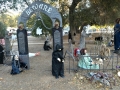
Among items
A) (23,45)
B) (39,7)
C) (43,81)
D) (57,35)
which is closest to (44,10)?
(39,7)

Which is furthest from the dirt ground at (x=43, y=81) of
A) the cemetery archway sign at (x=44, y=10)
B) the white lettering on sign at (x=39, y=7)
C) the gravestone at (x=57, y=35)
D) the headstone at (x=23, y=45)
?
the white lettering on sign at (x=39, y=7)

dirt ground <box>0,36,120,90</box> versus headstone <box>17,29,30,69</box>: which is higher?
headstone <box>17,29,30,69</box>

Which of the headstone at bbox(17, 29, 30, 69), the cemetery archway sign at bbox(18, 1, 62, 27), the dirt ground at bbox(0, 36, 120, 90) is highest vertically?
the cemetery archway sign at bbox(18, 1, 62, 27)

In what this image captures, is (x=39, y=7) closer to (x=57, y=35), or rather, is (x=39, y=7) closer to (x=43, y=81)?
(x=57, y=35)

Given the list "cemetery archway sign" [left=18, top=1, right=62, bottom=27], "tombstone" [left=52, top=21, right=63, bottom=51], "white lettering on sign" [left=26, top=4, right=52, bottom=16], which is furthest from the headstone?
"tombstone" [left=52, top=21, right=63, bottom=51]

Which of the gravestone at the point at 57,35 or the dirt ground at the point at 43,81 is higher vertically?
the gravestone at the point at 57,35

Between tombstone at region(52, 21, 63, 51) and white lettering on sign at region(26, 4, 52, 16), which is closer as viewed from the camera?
tombstone at region(52, 21, 63, 51)

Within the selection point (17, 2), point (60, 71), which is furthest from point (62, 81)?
point (17, 2)

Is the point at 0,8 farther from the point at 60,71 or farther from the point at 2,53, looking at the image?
the point at 60,71

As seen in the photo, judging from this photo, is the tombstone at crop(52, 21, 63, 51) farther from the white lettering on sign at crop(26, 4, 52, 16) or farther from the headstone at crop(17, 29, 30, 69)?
the headstone at crop(17, 29, 30, 69)

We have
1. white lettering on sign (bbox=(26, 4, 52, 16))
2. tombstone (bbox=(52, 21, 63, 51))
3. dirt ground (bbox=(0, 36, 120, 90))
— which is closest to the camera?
dirt ground (bbox=(0, 36, 120, 90))

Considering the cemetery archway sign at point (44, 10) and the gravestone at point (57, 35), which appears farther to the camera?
the cemetery archway sign at point (44, 10)

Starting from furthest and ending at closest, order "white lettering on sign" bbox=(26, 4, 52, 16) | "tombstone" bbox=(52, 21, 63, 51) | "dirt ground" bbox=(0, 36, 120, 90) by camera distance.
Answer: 1. "white lettering on sign" bbox=(26, 4, 52, 16)
2. "tombstone" bbox=(52, 21, 63, 51)
3. "dirt ground" bbox=(0, 36, 120, 90)

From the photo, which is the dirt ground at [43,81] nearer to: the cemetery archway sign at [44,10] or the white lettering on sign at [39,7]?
the cemetery archway sign at [44,10]
